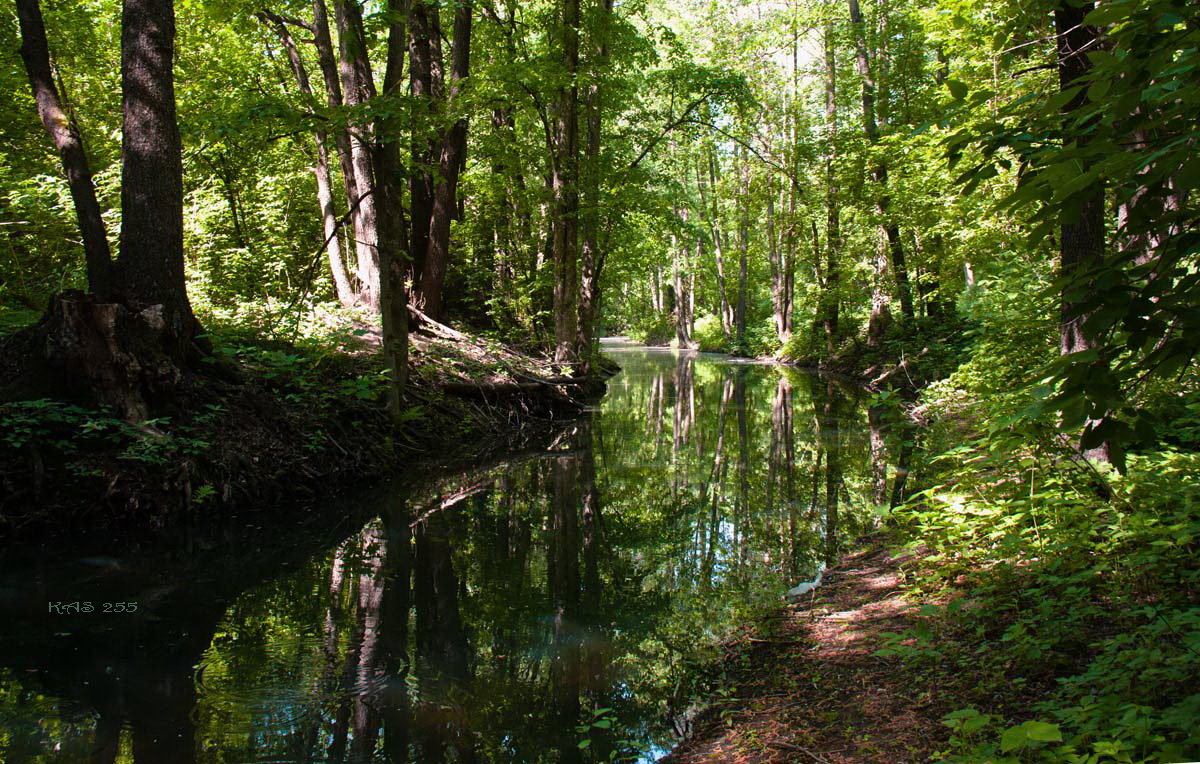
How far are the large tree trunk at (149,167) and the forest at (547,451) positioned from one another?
1.3 inches

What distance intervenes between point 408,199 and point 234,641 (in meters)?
13.6

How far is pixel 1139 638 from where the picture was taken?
298cm

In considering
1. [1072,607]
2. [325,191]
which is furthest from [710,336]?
[1072,607]

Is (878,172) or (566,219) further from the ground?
(878,172)

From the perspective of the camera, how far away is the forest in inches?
104

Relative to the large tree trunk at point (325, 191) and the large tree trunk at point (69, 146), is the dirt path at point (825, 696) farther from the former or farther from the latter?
the large tree trunk at point (325, 191)

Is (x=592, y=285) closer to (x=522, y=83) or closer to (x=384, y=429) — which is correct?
(x=522, y=83)

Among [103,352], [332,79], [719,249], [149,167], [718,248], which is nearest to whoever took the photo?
[103,352]

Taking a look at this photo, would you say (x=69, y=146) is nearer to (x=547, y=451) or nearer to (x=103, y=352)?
(x=103, y=352)

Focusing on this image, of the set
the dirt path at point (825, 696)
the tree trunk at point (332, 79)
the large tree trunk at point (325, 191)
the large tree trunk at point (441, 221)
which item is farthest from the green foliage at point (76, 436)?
the large tree trunk at point (441, 221)

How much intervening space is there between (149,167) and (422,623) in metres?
5.78

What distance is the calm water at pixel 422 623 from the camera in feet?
11.3

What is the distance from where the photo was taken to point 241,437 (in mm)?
7410

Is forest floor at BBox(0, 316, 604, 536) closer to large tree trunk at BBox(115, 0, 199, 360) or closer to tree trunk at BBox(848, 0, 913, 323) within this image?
large tree trunk at BBox(115, 0, 199, 360)
